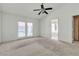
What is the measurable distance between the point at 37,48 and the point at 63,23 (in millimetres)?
620

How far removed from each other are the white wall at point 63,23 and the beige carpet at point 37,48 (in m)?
0.12

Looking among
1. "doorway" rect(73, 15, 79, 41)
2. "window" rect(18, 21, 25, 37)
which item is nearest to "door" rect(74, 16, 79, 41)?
"doorway" rect(73, 15, 79, 41)

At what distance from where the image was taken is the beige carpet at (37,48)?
1.42m

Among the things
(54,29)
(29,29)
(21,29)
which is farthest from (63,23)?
(21,29)

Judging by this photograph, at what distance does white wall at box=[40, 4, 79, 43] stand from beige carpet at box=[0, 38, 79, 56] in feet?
0.39

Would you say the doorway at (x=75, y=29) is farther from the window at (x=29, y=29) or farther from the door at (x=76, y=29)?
the window at (x=29, y=29)

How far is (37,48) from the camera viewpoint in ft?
4.88

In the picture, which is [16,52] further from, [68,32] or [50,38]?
[68,32]

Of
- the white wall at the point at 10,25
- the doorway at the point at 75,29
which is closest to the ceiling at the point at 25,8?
the white wall at the point at 10,25

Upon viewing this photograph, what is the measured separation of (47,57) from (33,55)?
0.74ft

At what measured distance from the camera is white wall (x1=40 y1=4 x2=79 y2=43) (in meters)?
1.48

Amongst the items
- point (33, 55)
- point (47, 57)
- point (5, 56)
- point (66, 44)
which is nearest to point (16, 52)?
point (5, 56)

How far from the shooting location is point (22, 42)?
1.48 m

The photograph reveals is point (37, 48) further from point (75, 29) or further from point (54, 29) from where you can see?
point (75, 29)
